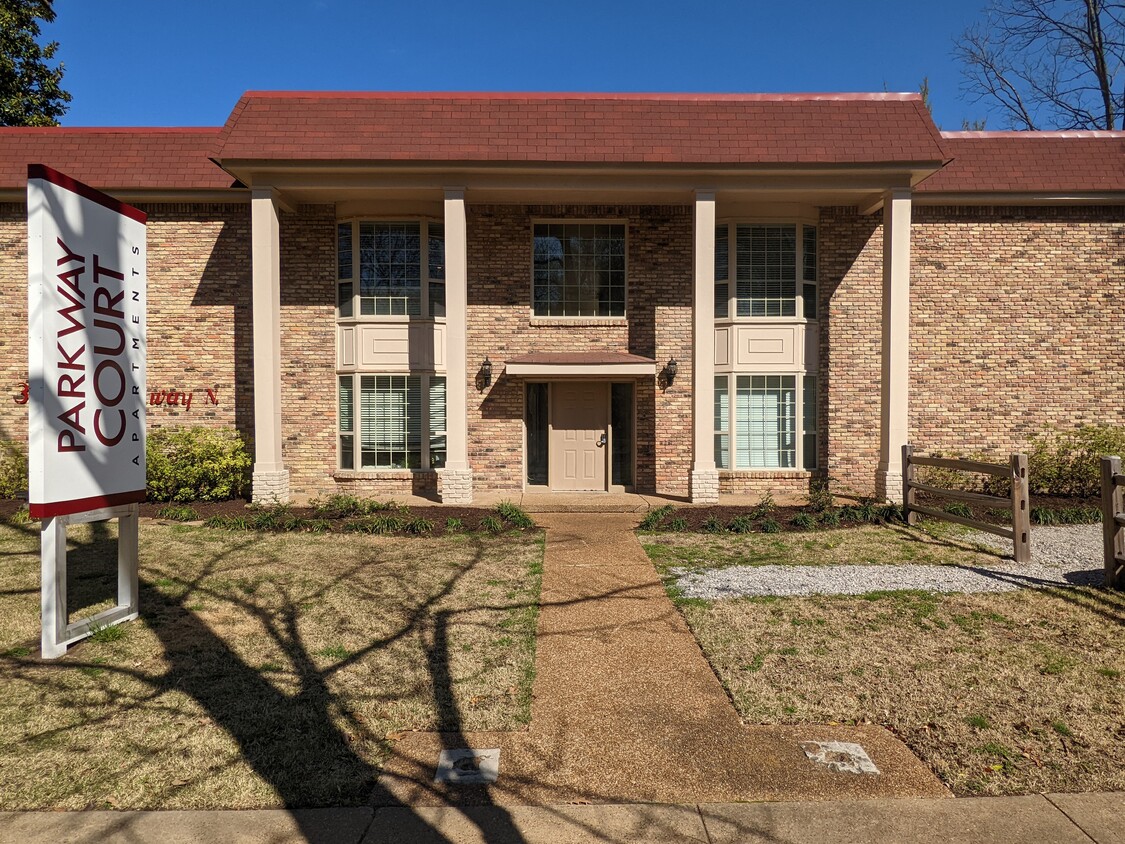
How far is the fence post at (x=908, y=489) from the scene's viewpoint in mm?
9945

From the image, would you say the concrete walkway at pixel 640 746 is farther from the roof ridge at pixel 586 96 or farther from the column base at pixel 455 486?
the roof ridge at pixel 586 96

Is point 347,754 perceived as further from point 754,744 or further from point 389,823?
point 754,744

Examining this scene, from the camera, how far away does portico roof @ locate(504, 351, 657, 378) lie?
1189 centimetres

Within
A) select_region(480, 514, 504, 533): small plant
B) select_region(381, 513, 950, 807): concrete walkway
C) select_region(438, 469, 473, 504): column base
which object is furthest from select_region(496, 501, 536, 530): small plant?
select_region(381, 513, 950, 807): concrete walkway

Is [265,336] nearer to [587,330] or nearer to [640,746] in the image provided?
[587,330]

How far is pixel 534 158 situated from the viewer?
1081 cm

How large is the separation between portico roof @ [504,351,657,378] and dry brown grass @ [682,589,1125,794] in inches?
251

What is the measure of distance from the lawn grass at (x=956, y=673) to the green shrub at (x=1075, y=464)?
6182mm

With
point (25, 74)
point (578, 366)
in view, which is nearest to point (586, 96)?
point (578, 366)

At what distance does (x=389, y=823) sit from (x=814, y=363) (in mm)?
11806

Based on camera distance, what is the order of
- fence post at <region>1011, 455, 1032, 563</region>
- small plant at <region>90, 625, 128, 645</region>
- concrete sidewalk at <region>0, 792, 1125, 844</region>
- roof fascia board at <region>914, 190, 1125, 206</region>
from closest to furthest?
concrete sidewalk at <region>0, 792, 1125, 844</region>, small plant at <region>90, 625, 128, 645</region>, fence post at <region>1011, 455, 1032, 563</region>, roof fascia board at <region>914, 190, 1125, 206</region>

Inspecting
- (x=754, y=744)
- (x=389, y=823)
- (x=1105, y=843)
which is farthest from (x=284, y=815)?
(x=1105, y=843)

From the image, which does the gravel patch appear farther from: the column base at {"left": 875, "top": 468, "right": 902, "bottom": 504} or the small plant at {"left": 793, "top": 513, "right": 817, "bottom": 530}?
the column base at {"left": 875, "top": 468, "right": 902, "bottom": 504}

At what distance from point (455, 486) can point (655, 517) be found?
3.46m
